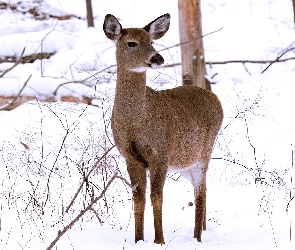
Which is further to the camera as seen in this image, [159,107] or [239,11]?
[239,11]

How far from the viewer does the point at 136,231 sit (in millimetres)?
5422

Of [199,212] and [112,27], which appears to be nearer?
[112,27]

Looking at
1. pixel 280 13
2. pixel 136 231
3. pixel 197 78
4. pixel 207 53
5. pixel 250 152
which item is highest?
pixel 280 13

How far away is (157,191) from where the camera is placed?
5223 mm

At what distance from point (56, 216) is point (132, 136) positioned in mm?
1443

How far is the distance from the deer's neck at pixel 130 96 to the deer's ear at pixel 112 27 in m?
0.28

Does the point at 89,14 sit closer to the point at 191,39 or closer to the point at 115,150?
the point at 191,39

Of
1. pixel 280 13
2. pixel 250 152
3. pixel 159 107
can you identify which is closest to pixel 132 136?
pixel 159 107

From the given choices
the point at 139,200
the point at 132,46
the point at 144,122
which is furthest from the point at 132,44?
the point at 139,200

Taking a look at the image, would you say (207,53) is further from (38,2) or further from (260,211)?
(260,211)

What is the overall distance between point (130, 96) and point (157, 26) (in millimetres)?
691

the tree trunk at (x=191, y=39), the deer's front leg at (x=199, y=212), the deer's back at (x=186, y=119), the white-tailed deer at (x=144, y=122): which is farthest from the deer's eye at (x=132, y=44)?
the tree trunk at (x=191, y=39)

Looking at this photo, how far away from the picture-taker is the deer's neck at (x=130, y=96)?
201 inches

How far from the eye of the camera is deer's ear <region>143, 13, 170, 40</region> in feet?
17.6
